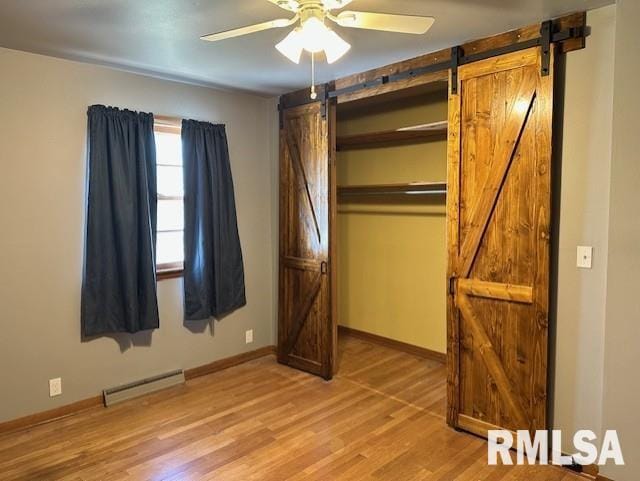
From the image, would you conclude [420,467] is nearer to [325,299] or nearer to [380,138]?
[325,299]

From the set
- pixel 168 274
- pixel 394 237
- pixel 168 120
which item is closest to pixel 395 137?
pixel 394 237

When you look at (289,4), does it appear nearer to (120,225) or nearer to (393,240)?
(120,225)

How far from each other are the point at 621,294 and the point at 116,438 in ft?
10.2

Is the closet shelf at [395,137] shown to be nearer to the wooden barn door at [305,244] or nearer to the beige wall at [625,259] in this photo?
the wooden barn door at [305,244]

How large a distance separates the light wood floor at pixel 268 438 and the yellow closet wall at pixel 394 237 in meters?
0.79

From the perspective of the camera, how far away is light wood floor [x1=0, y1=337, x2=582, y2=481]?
8.64 ft

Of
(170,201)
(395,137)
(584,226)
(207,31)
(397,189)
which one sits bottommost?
(584,226)

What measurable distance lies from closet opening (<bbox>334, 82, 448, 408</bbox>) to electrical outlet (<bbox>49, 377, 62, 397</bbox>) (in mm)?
2166

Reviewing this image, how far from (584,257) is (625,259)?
227 millimetres

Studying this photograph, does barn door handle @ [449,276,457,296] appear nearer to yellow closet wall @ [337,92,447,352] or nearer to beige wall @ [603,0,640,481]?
beige wall @ [603,0,640,481]

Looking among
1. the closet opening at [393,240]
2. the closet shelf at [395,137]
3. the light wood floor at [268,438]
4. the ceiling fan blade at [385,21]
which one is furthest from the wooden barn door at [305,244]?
the ceiling fan blade at [385,21]

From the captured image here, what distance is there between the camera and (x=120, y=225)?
3.43 metres

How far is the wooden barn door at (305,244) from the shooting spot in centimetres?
392

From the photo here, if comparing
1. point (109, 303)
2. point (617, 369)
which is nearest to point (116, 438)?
point (109, 303)
